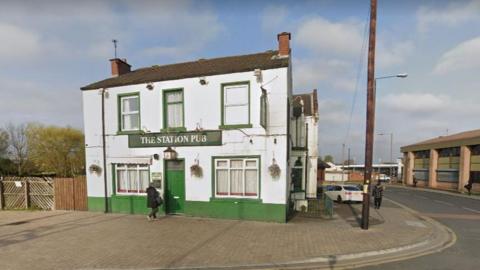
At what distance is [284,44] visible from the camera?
1074 centimetres

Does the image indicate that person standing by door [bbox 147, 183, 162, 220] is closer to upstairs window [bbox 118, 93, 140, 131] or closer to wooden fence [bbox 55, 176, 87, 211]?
upstairs window [bbox 118, 93, 140, 131]

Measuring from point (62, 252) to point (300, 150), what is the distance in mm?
10269

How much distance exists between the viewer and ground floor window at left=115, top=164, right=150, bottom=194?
1160cm

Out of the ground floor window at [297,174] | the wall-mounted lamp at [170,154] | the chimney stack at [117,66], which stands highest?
the chimney stack at [117,66]

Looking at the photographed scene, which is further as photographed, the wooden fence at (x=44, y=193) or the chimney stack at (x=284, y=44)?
the wooden fence at (x=44, y=193)

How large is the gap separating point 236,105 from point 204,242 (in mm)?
5328

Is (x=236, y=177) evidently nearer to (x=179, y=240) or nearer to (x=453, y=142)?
(x=179, y=240)

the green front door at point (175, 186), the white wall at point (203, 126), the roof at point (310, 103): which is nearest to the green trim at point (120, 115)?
the white wall at point (203, 126)

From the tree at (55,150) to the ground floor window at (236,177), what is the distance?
3079cm

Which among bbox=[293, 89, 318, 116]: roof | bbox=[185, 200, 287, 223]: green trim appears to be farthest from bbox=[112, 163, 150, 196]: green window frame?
bbox=[293, 89, 318, 116]: roof

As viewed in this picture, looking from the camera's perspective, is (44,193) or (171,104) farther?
(44,193)

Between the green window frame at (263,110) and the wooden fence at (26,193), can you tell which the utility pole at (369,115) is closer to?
the green window frame at (263,110)

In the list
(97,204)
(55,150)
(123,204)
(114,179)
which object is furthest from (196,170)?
(55,150)

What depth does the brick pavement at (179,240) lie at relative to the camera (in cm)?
625
